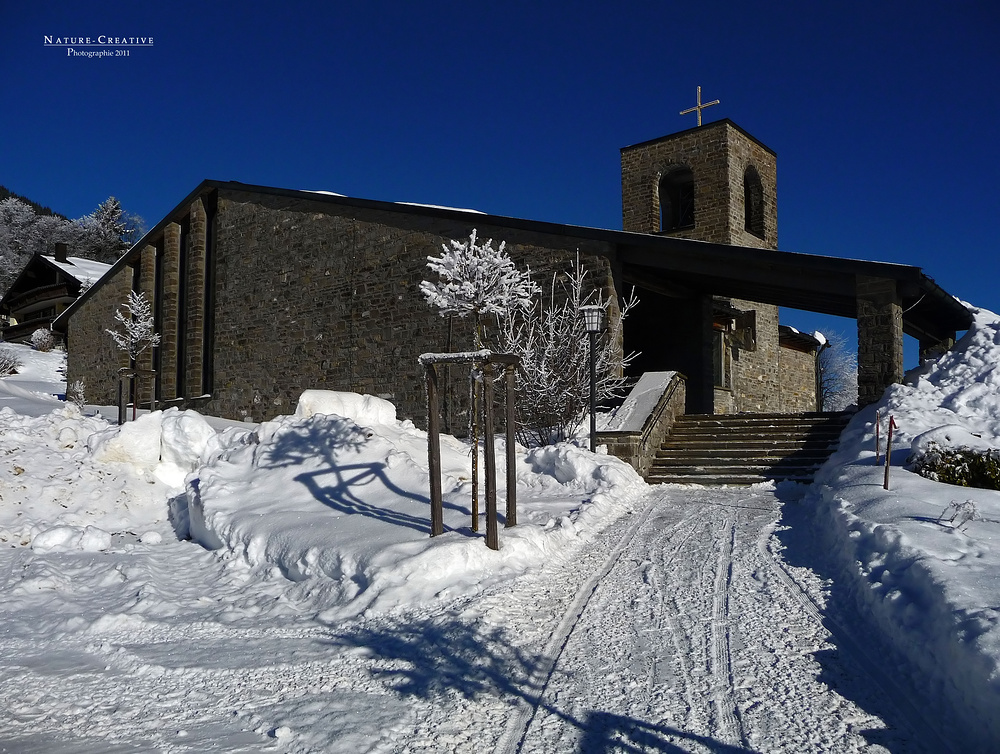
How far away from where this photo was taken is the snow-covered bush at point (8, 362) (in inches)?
1272

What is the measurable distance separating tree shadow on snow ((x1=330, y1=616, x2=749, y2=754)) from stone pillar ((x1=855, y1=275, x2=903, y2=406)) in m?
8.89

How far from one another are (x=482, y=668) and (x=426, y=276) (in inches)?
486

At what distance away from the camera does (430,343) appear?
16.2m

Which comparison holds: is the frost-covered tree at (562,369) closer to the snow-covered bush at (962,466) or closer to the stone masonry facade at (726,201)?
the snow-covered bush at (962,466)

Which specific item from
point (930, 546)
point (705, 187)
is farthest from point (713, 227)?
point (930, 546)

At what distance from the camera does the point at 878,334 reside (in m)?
11.5

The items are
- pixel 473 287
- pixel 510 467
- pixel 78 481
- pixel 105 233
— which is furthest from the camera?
pixel 105 233

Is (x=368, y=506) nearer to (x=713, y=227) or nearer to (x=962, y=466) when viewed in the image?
(x=962, y=466)

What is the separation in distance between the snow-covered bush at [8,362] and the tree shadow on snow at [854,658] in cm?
3282

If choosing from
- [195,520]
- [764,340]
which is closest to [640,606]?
[195,520]

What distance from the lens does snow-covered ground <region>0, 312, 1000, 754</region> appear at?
3824 millimetres

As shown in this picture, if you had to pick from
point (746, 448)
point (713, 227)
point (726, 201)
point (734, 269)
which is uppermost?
point (726, 201)

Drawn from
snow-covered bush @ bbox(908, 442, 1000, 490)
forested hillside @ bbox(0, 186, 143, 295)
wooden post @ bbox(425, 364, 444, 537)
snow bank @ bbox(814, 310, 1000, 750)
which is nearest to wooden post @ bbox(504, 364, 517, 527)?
wooden post @ bbox(425, 364, 444, 537)

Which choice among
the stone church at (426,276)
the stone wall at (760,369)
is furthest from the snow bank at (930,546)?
the stone wall at (760,369)
